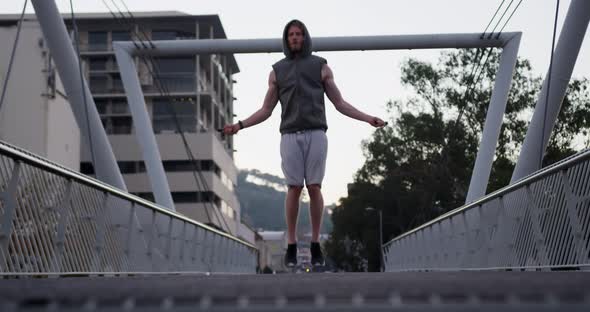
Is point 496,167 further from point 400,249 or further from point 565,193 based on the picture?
point 565,193

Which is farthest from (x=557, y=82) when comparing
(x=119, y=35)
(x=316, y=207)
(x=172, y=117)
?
(x=119, y=35)

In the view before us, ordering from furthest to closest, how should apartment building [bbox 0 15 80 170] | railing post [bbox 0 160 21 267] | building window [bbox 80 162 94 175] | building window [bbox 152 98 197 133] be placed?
building window [bbox 152 98 197 133] < building window [bbox 80 162 94 175] < apartment building [bbox 0 15 80 170] < railing post [bbox 0 160 21 267]

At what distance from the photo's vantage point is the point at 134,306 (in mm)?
2582

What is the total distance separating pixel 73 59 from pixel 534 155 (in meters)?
7.36

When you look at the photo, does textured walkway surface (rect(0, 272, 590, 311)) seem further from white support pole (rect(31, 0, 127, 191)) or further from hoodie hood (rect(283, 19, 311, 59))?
white support pole (rect(31, 0, 127, 191))

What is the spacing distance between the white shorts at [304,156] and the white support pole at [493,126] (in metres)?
12.6

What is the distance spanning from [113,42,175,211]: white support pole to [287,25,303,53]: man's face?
516 inches

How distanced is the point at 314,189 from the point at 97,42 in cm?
9485

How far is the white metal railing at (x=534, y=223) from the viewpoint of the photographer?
9.28 m

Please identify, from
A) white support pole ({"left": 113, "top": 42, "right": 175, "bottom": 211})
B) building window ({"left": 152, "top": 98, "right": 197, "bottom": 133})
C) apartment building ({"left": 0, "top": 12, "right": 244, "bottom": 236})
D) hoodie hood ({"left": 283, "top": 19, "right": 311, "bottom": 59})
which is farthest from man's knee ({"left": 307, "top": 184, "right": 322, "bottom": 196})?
building window ({"left": 152, "top": 98, "right": 197, "bottom": 133})

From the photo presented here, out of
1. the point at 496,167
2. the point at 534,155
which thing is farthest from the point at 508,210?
the point at 496,167

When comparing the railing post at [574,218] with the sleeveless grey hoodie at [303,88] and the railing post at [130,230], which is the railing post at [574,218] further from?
the railing post at [130,230]

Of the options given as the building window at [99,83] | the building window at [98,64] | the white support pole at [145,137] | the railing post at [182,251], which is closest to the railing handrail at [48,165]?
the railing post at [182,251]

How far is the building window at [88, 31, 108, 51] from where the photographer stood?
4045 inches
